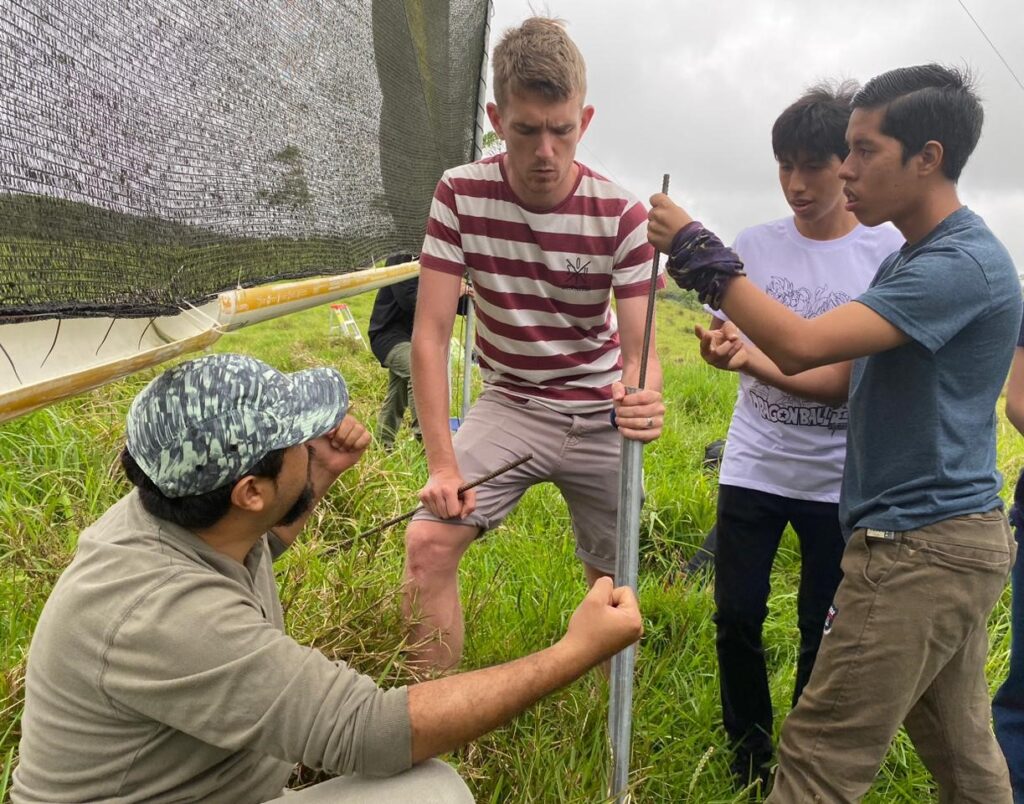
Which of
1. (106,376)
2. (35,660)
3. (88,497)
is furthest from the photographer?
(88,497)

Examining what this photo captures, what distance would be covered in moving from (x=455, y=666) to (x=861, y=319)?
154 centimetres

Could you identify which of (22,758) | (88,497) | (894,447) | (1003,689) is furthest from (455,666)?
(88,497)

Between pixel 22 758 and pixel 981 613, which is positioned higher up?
pixel 981 613

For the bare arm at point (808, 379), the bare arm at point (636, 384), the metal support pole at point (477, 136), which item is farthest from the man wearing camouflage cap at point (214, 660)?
the metal support pole at point (477, 136)

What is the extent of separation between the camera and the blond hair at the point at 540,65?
218 cm

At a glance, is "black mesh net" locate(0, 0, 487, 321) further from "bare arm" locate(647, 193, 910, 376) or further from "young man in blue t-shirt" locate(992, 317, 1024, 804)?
"young man in blue t-shirt" locate(992, 317, 1024, 804)

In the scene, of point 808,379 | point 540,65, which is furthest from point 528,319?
point 808,379

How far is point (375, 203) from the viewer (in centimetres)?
326

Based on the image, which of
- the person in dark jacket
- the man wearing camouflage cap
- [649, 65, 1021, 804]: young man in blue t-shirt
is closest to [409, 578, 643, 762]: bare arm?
the man wearing camouflage cap

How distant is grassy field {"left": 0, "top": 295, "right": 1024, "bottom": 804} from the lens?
7.59 ft

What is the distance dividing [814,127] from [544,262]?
2.73ft

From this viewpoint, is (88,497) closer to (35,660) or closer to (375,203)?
(375,203)

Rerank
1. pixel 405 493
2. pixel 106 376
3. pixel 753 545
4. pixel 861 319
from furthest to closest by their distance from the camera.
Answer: pixel 405 493
pixel 753 545
pixel 861 319
pixel 106 376

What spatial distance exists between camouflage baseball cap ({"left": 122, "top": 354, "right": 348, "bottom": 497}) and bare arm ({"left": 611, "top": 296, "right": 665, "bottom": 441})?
71 cm
